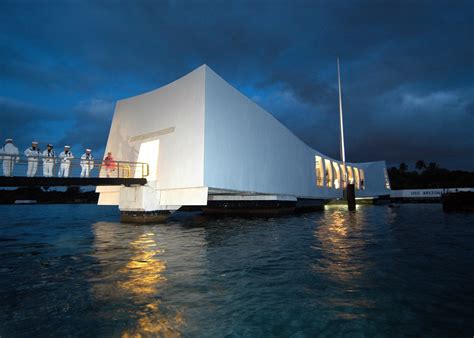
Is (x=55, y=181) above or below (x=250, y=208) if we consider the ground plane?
above

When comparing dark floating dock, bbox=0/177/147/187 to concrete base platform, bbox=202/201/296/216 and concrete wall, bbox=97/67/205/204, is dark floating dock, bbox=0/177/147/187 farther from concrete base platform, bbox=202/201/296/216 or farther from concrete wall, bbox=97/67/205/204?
concrete base platform, bbox=202/201/296/216

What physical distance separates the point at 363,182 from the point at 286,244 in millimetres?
49150

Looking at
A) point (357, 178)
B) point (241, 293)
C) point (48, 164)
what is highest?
point (357, 178)

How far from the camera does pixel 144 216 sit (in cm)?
1773

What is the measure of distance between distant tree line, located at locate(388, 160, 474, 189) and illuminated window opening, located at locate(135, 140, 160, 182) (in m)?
75.9

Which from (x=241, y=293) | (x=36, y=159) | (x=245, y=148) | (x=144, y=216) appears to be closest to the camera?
(x=241, y=293)

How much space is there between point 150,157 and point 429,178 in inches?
3619

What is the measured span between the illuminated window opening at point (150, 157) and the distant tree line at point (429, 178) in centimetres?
7591

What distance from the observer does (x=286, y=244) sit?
9570mm

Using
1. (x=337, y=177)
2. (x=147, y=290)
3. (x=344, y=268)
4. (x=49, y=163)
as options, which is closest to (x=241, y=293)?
(x=147, y=290)

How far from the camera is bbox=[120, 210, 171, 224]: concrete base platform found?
17766mm

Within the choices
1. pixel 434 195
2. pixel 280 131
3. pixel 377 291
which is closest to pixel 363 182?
pixel 434 195

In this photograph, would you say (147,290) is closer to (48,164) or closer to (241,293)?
(241,293)

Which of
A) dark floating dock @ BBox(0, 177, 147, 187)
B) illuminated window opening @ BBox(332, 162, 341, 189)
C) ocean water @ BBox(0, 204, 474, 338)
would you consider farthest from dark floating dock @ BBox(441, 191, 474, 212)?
dark floating dock @ BBox(0, 177, 147, 187)
